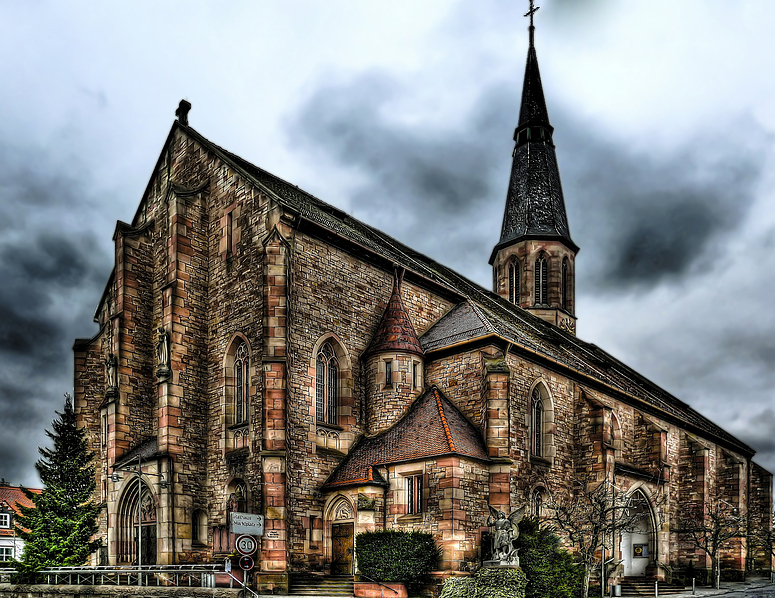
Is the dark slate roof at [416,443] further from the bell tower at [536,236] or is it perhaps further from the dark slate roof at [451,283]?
the bell tower at [536,236]

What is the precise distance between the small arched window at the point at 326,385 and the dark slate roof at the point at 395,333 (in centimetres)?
155

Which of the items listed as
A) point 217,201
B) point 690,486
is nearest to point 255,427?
point 217,201

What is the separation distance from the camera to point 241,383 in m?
28.5

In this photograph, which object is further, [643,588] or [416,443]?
[643,588]

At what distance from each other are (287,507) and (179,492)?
14.8ft

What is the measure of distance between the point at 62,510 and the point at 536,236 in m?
37.5

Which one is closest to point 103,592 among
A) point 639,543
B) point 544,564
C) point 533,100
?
point 544,564

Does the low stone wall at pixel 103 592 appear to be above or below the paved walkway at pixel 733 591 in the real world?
above

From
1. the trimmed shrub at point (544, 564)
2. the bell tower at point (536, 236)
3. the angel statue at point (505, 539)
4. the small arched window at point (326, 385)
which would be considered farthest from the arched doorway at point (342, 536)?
the bell tower at point (536, 236)

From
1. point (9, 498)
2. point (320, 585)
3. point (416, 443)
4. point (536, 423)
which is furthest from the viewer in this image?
point (9, 498)

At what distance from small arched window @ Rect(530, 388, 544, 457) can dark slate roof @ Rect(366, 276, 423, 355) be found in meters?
5.45

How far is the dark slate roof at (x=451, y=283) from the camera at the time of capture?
31.0 meters

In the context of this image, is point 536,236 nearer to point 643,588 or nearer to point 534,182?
point 534,182

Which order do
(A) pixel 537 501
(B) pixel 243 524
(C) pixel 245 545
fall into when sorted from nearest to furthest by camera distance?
(C) pixel 245 545 → (B) pixel 243 524 → (A) pixel 537 501
